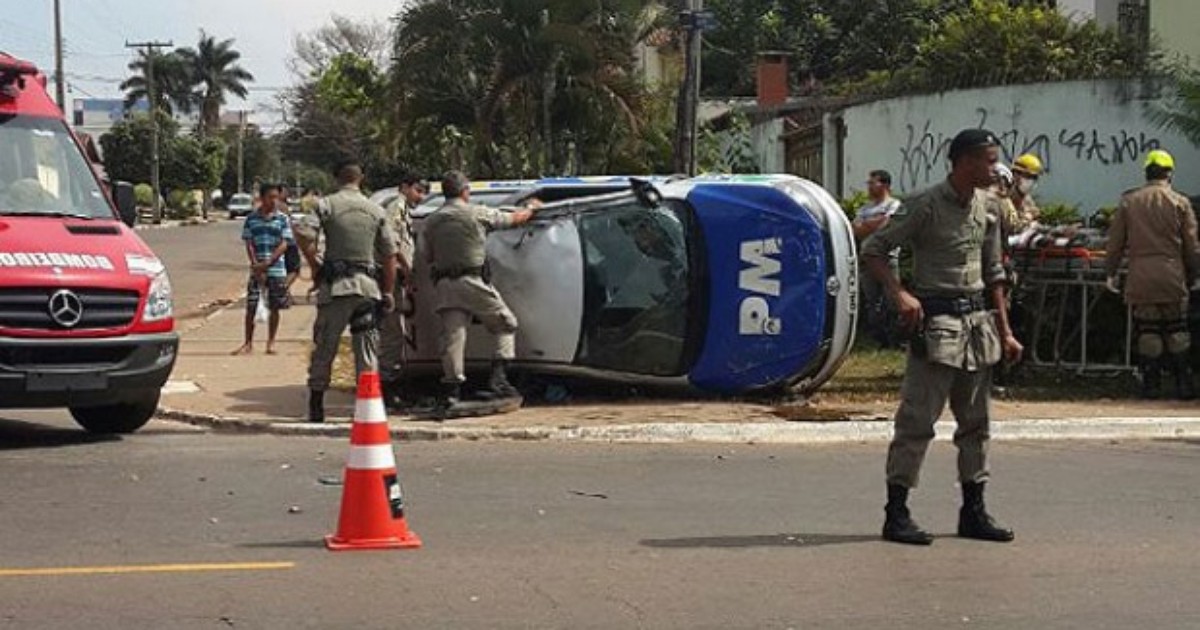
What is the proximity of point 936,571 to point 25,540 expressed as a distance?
13.4 ft

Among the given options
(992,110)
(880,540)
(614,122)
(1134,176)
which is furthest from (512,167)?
(880,540)

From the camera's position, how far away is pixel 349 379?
13.5m

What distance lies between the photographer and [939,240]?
23.3 feet

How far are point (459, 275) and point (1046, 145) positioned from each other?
981 cm

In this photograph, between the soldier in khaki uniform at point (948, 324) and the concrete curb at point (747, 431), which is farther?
the concrete curb at point (747, 431)

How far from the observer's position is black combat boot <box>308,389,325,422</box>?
1094cm

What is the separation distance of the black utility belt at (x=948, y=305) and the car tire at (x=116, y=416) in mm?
5607

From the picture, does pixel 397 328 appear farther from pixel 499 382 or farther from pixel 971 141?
pixel 971 141

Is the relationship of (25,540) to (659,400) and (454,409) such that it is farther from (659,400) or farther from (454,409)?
(659,400)

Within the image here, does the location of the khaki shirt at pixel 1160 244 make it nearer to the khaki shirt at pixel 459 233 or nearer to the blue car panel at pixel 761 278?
the blue car panel at pixel 761 278

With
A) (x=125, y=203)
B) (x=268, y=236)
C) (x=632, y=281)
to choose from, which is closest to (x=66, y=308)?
(x=125, y=203)

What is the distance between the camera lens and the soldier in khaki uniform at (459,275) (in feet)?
35.8

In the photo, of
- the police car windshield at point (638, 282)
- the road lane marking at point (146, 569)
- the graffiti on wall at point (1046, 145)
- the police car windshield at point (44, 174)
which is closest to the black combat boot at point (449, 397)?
the police car windshield at point (638, 282)

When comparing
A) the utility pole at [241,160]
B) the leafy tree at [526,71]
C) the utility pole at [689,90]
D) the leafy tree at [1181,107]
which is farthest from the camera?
the utility pole at [241,160]
